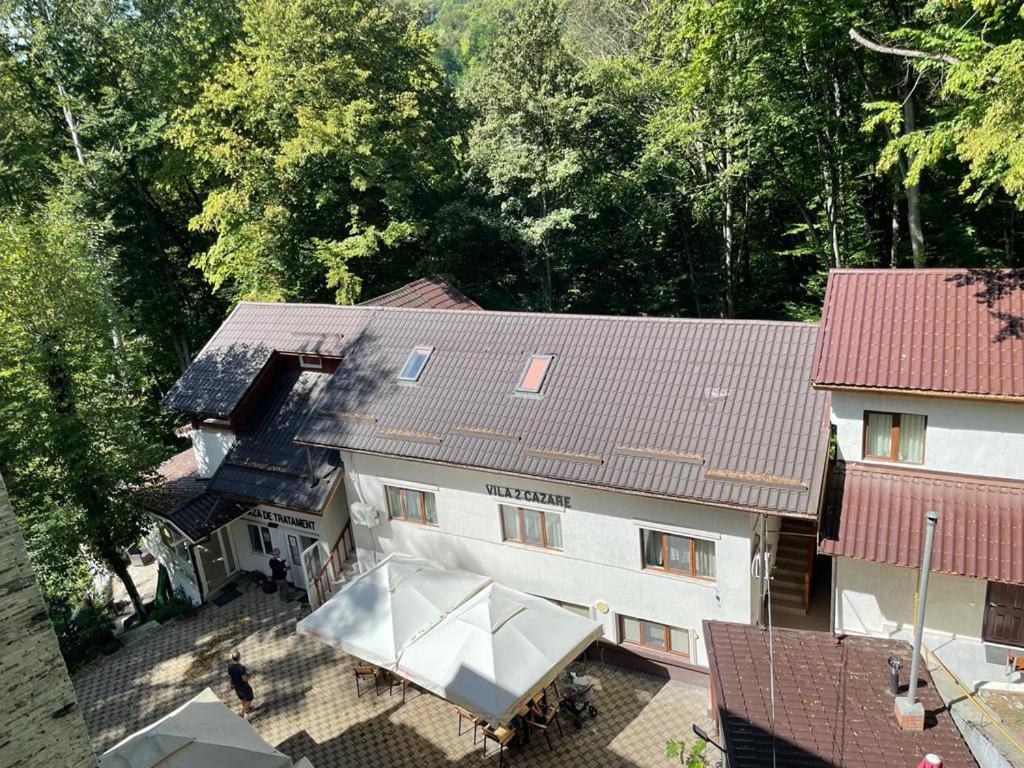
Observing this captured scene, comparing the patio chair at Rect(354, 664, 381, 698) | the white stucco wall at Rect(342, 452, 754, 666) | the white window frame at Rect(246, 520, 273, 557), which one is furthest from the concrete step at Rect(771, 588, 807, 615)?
the white window frame at Rect(246, 520, 273, 557)

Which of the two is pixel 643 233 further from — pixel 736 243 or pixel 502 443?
pixel 502 443

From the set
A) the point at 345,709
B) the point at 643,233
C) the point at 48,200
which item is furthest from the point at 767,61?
the point at 48,200

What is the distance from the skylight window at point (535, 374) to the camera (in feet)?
55.8

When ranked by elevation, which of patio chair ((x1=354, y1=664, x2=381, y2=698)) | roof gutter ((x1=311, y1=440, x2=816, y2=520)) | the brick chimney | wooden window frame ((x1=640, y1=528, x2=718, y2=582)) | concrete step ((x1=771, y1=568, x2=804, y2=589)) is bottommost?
patio chair ((x1=354, y1=664, x2=381, y2=698))

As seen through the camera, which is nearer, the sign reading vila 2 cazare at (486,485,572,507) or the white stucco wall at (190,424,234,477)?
the sign reading vila 2 cazare at (486,485,572,507)

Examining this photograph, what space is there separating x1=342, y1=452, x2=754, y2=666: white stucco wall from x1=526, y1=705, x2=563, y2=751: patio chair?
2.34 meters

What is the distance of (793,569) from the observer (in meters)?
16.6

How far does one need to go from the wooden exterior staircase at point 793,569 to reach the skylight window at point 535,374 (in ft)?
20.9

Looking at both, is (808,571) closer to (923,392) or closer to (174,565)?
(923,392)

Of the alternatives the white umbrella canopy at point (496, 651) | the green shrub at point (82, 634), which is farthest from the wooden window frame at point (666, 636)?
the green shrub at point (82, 634)

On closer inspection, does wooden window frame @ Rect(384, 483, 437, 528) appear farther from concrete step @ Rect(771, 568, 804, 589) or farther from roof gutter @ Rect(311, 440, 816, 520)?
concrete step @ Rect(771, 568, 804, 589)

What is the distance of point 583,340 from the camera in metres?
17.7

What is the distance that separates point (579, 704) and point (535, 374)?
24.0ft

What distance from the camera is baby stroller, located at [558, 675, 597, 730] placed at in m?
14.4
